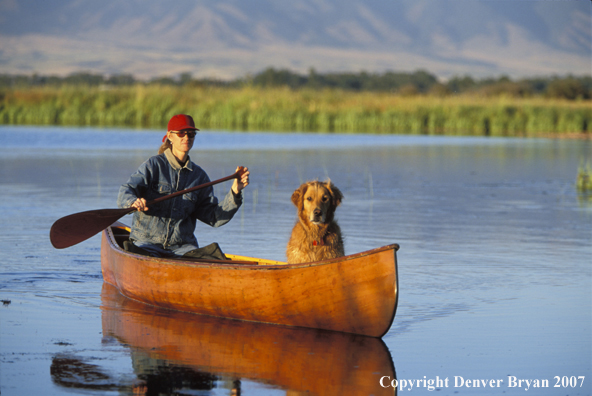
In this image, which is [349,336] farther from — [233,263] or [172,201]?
[172,201]

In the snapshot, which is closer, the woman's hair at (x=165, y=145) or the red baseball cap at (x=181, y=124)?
the red baseball cap at (x=181, y=124)

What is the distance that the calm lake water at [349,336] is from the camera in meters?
6.03

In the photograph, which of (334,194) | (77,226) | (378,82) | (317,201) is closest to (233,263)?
(317,201)

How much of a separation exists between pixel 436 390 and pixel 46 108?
34.4 m

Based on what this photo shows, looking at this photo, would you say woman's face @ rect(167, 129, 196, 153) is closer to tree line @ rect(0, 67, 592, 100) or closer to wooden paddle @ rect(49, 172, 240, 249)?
wooden paddle @ rect(49, 172, 240, 249)

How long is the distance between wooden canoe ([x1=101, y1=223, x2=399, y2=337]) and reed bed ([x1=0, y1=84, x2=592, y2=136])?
97.2ft

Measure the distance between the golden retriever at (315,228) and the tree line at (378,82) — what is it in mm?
64184

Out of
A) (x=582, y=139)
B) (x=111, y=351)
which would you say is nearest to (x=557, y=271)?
(x=111, y=351)

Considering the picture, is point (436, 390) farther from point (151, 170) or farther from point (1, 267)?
point (1, 267)

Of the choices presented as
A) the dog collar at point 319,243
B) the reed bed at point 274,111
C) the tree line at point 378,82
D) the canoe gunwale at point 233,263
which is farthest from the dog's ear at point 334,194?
the tree line at point 378,82

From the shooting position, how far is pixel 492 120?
1517 inches

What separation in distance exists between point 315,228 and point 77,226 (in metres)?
2.59

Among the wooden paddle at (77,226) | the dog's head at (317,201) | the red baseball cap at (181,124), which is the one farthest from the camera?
the wooden paddle at (77,226)

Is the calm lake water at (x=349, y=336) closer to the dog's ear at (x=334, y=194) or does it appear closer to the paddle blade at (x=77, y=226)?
the paddle blade at (x=77, y=226)
